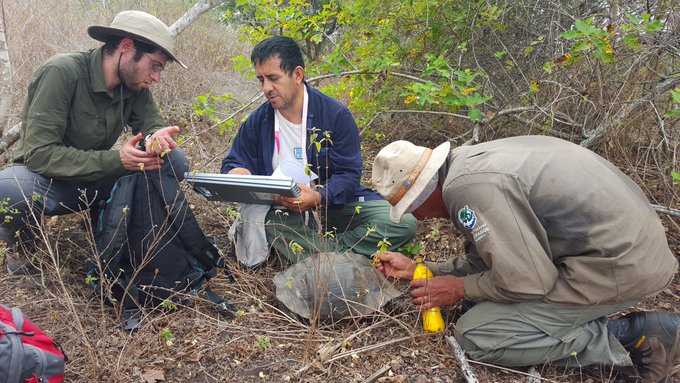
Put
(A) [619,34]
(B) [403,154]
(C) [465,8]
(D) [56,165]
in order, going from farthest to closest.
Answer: (C) [465,8], (A) [619,34], (D) [56,165], (B) [403,154]

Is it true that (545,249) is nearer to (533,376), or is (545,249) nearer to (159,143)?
(533,376)

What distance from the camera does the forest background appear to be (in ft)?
7.91

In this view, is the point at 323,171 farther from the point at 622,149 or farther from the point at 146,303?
the point at 622,149

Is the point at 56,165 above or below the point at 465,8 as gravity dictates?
below

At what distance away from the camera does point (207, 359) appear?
244 cm

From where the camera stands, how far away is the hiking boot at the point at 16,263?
299 centimetres

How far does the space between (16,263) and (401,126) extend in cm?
379

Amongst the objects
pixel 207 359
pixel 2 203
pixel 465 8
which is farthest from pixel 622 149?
pixel 2 203

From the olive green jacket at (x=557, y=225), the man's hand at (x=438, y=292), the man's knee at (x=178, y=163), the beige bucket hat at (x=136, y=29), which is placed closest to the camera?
the olive green jacket at (x=557, y=225)

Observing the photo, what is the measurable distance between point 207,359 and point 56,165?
56.1 inches

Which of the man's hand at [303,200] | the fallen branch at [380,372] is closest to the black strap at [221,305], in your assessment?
the man's hand at [303,200]

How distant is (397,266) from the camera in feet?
9.02

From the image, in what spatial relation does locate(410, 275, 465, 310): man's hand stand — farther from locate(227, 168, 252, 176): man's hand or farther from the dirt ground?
locate(227, 168, 252, 176): man's hand

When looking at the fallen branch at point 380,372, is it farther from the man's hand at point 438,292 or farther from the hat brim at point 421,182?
the hat brim at point 421,182
